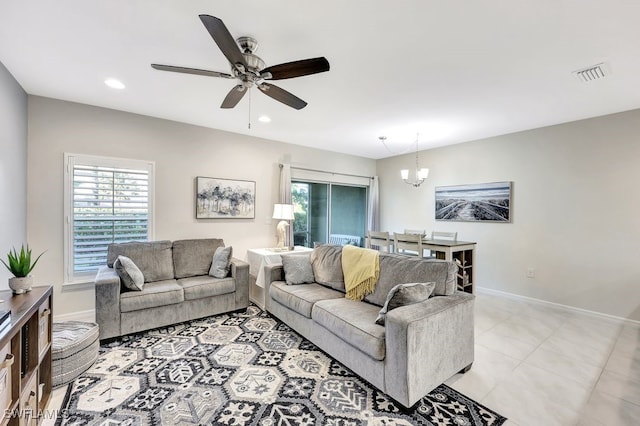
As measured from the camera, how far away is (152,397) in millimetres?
1998

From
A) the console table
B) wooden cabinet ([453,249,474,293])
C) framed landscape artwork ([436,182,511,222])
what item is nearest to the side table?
the console table

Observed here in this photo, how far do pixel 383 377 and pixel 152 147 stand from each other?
3857 millimetres

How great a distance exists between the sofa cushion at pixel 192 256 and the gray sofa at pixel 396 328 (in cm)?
129

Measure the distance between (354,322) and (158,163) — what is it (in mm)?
3341

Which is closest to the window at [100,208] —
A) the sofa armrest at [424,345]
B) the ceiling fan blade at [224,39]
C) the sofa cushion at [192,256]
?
the sofa cushion at [192,256]

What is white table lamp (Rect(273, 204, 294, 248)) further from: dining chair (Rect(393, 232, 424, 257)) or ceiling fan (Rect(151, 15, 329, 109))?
ceiling fan (Rect(151, 15, 329, 109))

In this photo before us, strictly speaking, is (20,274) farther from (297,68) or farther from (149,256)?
(297,68)

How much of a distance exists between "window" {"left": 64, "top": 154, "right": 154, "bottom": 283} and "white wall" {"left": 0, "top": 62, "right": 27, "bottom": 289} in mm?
378

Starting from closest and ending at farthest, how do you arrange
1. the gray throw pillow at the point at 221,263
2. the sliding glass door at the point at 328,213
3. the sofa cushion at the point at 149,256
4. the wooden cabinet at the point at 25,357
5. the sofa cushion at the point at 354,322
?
1. the wooden cabinet at the point at 25,357
2. the sofa cushion at the point at 354,322
3. the sofa cushion at the point at 149,256
4. the gray throw pillow at the point at 221,263
5. the sliding glass door at the point at 328,213

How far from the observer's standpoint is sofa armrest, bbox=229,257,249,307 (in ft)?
11.8

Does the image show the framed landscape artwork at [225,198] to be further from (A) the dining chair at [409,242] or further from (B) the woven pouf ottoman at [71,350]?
(A) the dining chair at [409,242]

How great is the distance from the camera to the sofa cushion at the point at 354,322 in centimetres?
198

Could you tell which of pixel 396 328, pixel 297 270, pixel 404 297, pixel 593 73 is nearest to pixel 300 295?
pixel 297 270

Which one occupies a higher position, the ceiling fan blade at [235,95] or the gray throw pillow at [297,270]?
the ceiling fan blade at [235,95]
